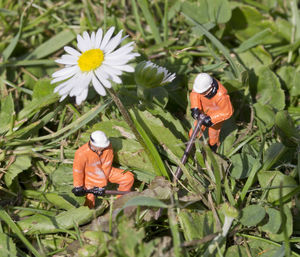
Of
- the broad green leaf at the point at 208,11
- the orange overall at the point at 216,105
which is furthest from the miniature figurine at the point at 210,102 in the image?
the broad green leaf at the point at 208,11

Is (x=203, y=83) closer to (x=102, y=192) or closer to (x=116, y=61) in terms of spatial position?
(x=116, y=61)

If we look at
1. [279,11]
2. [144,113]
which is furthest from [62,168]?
[279,11]

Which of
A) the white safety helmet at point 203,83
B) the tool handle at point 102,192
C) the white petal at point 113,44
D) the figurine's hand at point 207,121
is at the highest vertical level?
the white petal at point 113,44

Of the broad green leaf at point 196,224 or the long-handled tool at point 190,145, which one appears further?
the long-handled tool at point 190,145

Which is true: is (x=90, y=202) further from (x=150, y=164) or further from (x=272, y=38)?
(x=272, y=38)

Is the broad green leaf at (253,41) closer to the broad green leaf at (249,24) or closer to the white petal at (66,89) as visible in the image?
the broad green leaf at (249,24)

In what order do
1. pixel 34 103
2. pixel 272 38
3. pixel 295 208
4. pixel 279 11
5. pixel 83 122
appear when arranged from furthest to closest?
pixel 279 11
pixel 272 38
pixel 34 103
pixel 83 122
pixel 295 208
